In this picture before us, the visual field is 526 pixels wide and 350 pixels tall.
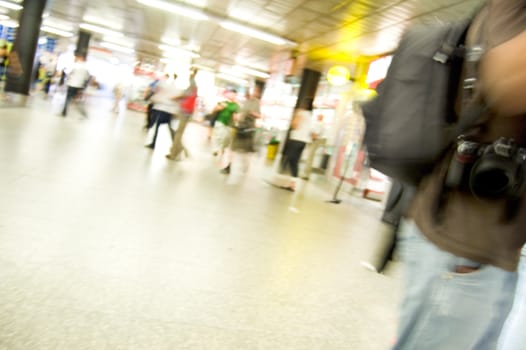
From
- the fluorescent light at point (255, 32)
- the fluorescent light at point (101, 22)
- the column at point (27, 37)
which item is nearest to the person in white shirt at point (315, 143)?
the fluorescent light at point (255, 32)

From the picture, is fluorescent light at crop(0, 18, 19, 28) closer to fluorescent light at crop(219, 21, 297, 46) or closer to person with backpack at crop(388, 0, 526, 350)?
fluorescent light at crop(219, 21, 297, 46)

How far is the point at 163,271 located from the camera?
2.57 m

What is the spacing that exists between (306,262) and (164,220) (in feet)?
4.25

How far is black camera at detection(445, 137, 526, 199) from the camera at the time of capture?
2.61ft

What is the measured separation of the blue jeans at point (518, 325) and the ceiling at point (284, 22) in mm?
2400

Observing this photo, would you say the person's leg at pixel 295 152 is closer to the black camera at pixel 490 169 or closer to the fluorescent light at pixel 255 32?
the fluorescent light at pixel 255 32

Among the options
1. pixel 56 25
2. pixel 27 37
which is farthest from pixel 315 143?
pixel 56 25

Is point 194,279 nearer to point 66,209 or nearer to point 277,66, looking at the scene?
point 66,209

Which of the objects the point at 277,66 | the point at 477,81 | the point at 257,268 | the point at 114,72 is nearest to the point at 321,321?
the point at 257,268

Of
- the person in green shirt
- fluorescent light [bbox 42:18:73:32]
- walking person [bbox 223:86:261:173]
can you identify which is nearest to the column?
the person in green shirt

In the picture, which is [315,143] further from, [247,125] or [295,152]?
[247,125]

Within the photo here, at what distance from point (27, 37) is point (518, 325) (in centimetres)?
1318

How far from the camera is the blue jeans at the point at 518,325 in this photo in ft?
5.61

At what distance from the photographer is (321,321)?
2.43m
